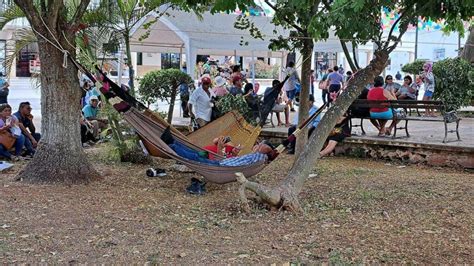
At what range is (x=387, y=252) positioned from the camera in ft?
12.7

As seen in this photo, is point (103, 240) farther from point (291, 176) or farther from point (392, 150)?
point (392, 150)

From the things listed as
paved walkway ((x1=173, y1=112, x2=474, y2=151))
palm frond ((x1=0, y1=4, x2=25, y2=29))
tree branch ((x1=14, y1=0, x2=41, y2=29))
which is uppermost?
palm frond ((x1=0, y1=4, x2=25, y2=29))

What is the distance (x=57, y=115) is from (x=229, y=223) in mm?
2503

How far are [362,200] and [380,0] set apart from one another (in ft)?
6.64

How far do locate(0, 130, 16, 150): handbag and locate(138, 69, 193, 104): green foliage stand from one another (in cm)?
261

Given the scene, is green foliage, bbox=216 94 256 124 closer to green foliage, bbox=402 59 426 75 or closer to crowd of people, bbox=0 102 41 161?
crowd of people, bbox=0 102 41 161

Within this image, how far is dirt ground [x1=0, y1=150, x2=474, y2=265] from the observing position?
12.5 ft

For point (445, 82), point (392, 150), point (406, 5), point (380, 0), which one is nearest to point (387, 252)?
point (380, 0)

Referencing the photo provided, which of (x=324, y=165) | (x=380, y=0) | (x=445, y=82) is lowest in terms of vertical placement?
(x=324, y=165)

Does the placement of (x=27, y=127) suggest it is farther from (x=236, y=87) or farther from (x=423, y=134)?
(x=423, y=134)

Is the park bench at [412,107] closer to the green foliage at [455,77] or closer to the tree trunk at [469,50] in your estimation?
the green foliage at [455,77]

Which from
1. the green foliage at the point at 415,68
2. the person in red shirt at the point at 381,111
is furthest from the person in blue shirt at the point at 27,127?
the green foliage at the point at 415,68

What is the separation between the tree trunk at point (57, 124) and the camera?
598 centimetres

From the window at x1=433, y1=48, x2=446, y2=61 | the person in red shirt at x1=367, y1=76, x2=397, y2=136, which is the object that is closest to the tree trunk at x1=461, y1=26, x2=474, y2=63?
the person in red shirt at x1=367, y1=76, x2=397, y2=136
